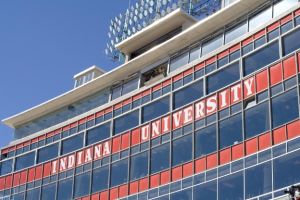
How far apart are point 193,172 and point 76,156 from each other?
A: 12.5m

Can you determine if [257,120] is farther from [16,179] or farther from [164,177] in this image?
[16,179]

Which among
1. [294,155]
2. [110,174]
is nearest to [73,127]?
[110,174]

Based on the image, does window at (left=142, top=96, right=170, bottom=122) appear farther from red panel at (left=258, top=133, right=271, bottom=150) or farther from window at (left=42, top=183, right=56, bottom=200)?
window at (left=42, top=183, right=56, bottom=200)

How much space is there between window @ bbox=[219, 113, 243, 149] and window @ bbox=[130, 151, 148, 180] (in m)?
6.52

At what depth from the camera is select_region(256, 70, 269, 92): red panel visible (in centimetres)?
3959

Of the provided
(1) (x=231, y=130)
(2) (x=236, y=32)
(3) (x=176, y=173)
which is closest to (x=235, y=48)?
→ (2) (x=236, y=32)

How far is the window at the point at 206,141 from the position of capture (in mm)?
41688

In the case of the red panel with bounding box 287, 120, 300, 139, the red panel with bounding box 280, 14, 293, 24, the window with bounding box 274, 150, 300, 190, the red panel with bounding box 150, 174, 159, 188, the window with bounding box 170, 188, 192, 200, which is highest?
the red panel with bounding box 280, 14, 293, 24

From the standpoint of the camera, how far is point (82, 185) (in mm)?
50375

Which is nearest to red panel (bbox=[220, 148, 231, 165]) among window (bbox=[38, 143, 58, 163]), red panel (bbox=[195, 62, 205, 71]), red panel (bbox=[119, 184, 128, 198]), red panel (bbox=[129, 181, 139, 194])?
red panel (bbox=[195, 62, 205, 71])

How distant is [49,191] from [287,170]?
2200 cm

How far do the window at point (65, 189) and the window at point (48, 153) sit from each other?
279 centimetres

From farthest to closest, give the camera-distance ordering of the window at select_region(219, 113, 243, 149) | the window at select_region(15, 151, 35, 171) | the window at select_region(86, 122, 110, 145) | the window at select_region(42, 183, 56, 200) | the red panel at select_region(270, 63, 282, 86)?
the window at select_region(15, 151, 35, 171) < the window at select_region(42, 183, 56, 200) < the window at select_region(86, 122, 110, 145) < the window at select_region(219, 113, 243, 149) < the red panel at select_region(270, 63, 282, 86)

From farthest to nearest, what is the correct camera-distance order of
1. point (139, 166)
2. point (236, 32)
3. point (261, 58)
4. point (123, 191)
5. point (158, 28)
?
point (158, 28), point (123, 191), point (139, 166), point (236, 32), point (261, 58)
